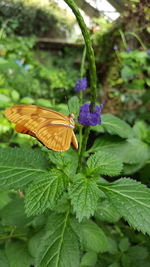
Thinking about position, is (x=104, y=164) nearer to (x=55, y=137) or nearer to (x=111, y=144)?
(x=55, y=137)

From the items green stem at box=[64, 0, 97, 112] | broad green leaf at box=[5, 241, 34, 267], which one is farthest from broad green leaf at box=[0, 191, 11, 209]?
green stem at box=[64, 0, 97, 112]

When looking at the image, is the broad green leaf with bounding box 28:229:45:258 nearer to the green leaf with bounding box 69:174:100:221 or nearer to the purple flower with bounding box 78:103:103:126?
the green leaf with bounding box 69:174:100:221

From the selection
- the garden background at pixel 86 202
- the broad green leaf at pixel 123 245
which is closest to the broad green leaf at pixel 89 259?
the garden background at pixel 86 202

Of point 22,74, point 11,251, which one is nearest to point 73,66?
point 22,74

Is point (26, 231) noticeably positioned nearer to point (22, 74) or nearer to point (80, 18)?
point (80, 18)

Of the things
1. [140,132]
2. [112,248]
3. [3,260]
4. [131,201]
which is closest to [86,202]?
[131,201]
